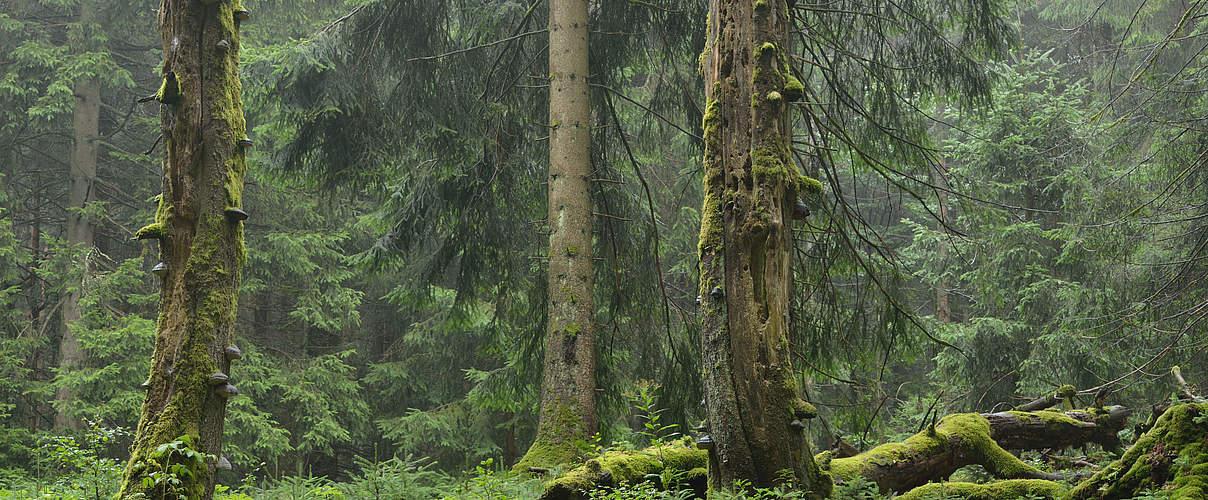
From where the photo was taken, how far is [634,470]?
4.92 meters

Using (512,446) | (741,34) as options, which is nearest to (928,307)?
(512,446)

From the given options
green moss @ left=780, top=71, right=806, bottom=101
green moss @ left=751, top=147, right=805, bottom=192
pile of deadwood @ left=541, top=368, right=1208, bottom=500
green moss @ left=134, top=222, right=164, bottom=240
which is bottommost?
pile of deadwood @ left=541, top=368, right=1208, bottom=500

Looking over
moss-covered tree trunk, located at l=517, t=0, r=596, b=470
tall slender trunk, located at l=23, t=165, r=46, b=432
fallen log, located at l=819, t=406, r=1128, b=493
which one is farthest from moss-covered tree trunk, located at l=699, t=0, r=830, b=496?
tall slender trunk, located at l=23, t=165, r=46, b=432

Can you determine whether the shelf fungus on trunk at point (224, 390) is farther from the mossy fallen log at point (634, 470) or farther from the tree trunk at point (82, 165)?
the tree trunk at point (82, 165)

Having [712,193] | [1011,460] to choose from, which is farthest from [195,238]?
[1011,460]

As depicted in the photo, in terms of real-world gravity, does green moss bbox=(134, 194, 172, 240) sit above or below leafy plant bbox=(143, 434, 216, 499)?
A: above

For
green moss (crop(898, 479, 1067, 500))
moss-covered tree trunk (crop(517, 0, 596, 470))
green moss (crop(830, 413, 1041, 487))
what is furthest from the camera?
moss-covered tree trunk (crop(517, 0, 596, 470))

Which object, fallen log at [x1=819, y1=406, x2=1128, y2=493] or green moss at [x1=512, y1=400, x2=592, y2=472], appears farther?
green moss at [x1=512, y1=400, x2=592, y2=472]

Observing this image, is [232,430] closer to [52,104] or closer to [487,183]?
[52,104]

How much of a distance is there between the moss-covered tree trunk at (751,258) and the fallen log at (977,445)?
0.70 meters

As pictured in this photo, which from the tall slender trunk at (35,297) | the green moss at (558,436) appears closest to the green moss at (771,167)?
the green moss at (558,436)

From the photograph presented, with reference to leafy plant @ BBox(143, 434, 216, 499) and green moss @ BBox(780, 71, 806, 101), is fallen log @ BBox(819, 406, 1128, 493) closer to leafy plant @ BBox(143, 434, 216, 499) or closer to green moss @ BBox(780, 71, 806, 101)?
green moss @ BBox(780, 71, 806, 101)

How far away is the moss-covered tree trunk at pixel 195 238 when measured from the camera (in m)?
4.54

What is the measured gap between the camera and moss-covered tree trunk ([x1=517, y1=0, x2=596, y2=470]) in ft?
Answer: 23.3
